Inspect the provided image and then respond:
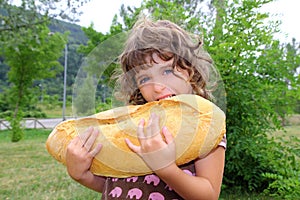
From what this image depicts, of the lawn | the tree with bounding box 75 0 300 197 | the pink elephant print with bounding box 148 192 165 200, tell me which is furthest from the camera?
the lawn

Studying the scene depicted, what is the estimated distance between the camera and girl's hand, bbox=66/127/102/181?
112 cm

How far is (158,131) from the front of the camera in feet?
3.28

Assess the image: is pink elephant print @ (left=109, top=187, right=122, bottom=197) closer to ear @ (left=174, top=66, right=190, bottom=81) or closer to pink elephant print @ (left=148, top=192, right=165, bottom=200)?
pink elephant print @ (left=148, top=192, right=165, bottom=200)

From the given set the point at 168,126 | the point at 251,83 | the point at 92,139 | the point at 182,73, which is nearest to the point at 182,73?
the point at 182,73

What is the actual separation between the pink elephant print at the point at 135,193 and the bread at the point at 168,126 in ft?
0.34

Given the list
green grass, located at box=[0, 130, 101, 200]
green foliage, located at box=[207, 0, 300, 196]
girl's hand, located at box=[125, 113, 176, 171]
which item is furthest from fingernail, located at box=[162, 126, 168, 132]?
green grass, located at box=[0, 130, 101, 200]

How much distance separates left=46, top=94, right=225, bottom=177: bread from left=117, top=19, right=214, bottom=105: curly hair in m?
0.19

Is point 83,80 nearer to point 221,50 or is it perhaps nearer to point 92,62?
point 92,62

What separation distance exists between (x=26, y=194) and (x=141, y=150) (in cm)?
367

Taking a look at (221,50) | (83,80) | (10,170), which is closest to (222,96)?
(83,80)

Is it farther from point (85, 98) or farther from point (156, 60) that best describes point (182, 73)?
point (85, 98)

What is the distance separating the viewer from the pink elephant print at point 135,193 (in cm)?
120

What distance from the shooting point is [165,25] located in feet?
4.44

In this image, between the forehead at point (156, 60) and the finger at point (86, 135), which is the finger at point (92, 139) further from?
the forehead at point (156, 60)
